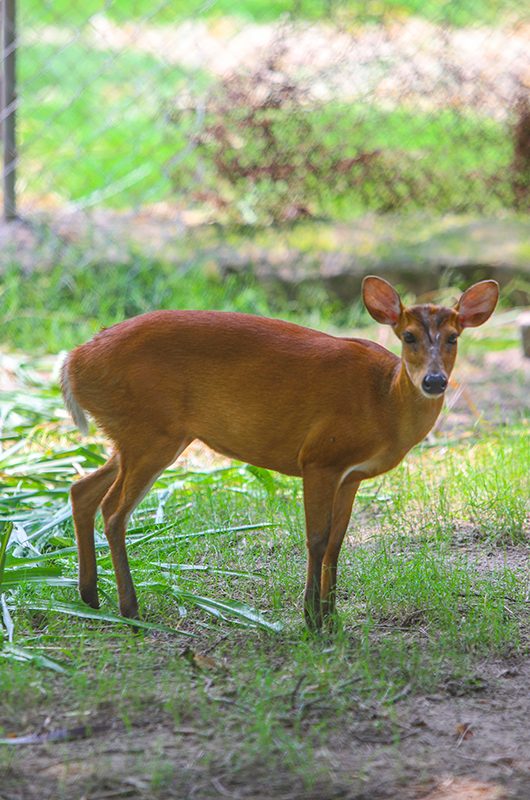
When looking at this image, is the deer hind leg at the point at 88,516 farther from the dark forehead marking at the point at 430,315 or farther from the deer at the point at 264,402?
the dark forehead marking at the point at 430,315

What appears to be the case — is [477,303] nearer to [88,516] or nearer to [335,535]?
[335,535]

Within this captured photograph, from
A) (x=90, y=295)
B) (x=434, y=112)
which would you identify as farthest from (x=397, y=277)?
(x=90, y=295)

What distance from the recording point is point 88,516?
160 inches

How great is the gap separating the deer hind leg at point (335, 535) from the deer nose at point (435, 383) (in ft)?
1.66

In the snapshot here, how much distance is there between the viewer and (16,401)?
610 centimetres

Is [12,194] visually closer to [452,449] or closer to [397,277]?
[397,277]

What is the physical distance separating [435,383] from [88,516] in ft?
3.92

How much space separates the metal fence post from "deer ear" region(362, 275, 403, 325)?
15.2 ft

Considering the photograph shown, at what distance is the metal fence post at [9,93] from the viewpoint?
7949 millimetres

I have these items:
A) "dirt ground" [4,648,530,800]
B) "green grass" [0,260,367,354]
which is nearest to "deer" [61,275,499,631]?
"dirt ground" [4,648,530,800]

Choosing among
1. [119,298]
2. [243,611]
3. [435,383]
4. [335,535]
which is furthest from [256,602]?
[119,298]

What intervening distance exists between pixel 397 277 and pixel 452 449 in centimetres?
282

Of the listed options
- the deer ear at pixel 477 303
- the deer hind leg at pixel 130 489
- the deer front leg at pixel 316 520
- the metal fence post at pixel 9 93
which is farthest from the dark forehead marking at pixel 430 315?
the metal fence post at pixel 9 93

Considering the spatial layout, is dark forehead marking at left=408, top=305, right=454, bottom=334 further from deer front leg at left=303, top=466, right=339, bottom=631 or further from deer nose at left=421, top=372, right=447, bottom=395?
deer front leg at left=303, top=466, right=339, bottom=631
